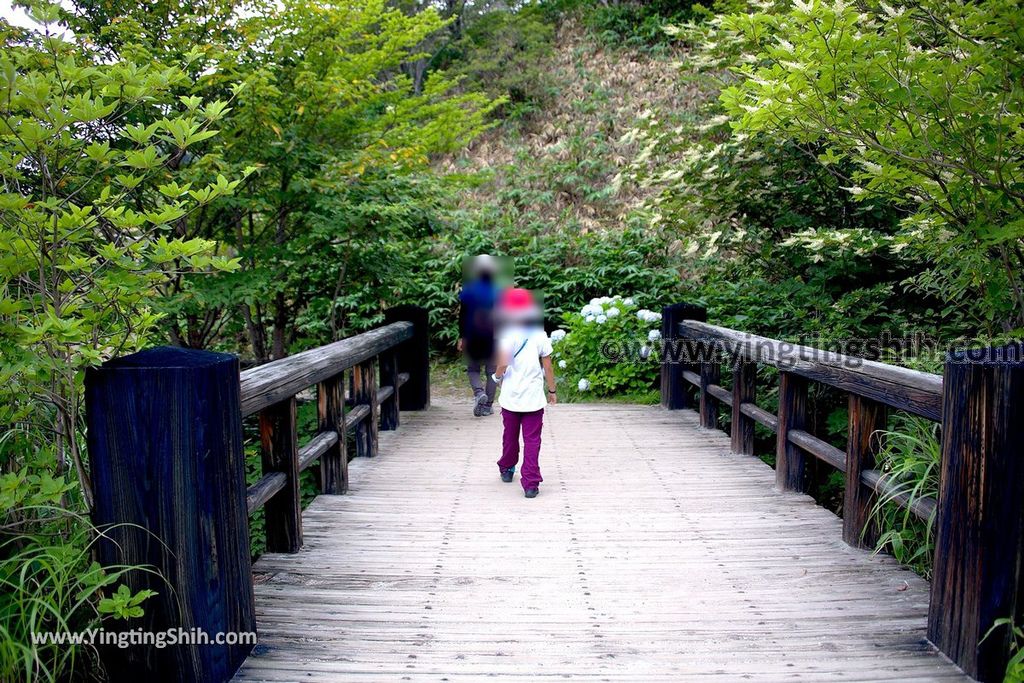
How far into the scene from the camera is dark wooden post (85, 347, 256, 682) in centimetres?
261

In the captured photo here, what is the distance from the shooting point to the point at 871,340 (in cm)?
777

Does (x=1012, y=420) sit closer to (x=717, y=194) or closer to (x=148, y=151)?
(x=148, y=151)

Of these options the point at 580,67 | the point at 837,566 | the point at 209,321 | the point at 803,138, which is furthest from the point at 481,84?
the point at 837,566

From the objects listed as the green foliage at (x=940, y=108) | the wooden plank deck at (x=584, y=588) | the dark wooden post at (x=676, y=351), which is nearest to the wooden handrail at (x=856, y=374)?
the green foliage at (x=940, y=108)

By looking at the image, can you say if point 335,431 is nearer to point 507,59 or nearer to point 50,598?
point 50,598

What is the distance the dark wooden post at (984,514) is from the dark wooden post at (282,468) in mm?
3018

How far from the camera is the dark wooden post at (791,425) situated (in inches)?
208

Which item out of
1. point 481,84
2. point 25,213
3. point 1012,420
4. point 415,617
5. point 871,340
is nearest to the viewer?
point 25,213

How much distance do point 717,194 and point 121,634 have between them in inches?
265

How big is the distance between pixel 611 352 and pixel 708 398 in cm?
313

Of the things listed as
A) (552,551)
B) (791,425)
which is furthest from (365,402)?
(791,425)

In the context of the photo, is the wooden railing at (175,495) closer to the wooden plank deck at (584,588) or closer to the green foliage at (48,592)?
the green foliage at (48,592)

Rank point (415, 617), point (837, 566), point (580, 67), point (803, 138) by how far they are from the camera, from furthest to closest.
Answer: point (580, 67)
point (803, 138)
point (837, 566)
point (415, 617)

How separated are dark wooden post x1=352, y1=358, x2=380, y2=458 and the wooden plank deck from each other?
0.49 m
